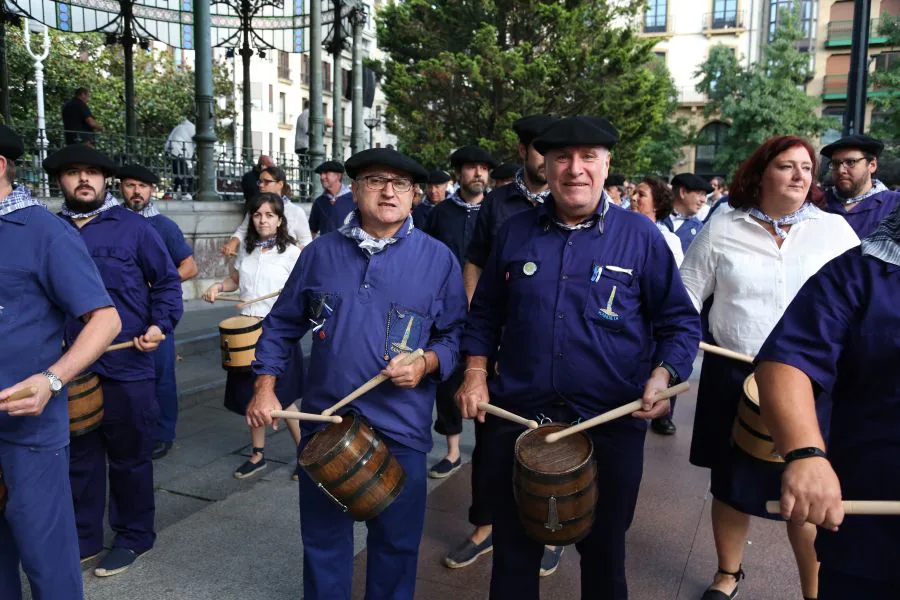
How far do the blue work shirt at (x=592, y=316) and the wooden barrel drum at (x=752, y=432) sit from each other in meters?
0.35

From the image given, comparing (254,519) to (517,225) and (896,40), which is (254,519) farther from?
(896,40)

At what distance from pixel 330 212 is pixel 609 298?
5885 mm

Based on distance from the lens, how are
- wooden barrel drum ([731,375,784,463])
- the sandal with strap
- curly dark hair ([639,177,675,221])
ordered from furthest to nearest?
curly dark hair ([639,177,675,221]) < the sandal with strap < wooden barrel drum ([731,375,784,463])

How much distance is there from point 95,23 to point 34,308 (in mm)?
14675

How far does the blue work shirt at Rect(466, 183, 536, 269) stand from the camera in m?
4.09

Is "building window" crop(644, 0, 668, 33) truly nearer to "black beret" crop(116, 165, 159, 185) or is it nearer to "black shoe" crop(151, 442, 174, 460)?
"black beret" crop(116, 165, 159, 185)

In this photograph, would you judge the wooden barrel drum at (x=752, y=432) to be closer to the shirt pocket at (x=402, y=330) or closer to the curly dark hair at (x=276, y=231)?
the shirt pocket at (x=402, y=330)

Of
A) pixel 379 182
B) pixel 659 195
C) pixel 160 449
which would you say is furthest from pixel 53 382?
pixel 659 195

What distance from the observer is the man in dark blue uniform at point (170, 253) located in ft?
17.4

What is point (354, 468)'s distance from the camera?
2.66m

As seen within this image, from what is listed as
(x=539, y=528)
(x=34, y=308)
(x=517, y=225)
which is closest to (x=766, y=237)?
(x=517, y=225)

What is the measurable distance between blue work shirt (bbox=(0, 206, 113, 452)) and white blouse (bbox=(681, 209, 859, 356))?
2.53m

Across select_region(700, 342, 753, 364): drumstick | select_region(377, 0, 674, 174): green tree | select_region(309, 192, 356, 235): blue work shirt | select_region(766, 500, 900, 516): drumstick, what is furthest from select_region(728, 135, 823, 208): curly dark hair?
select_region(377, 0, 674, 174): green tree

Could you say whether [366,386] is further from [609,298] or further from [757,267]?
[757,267]
